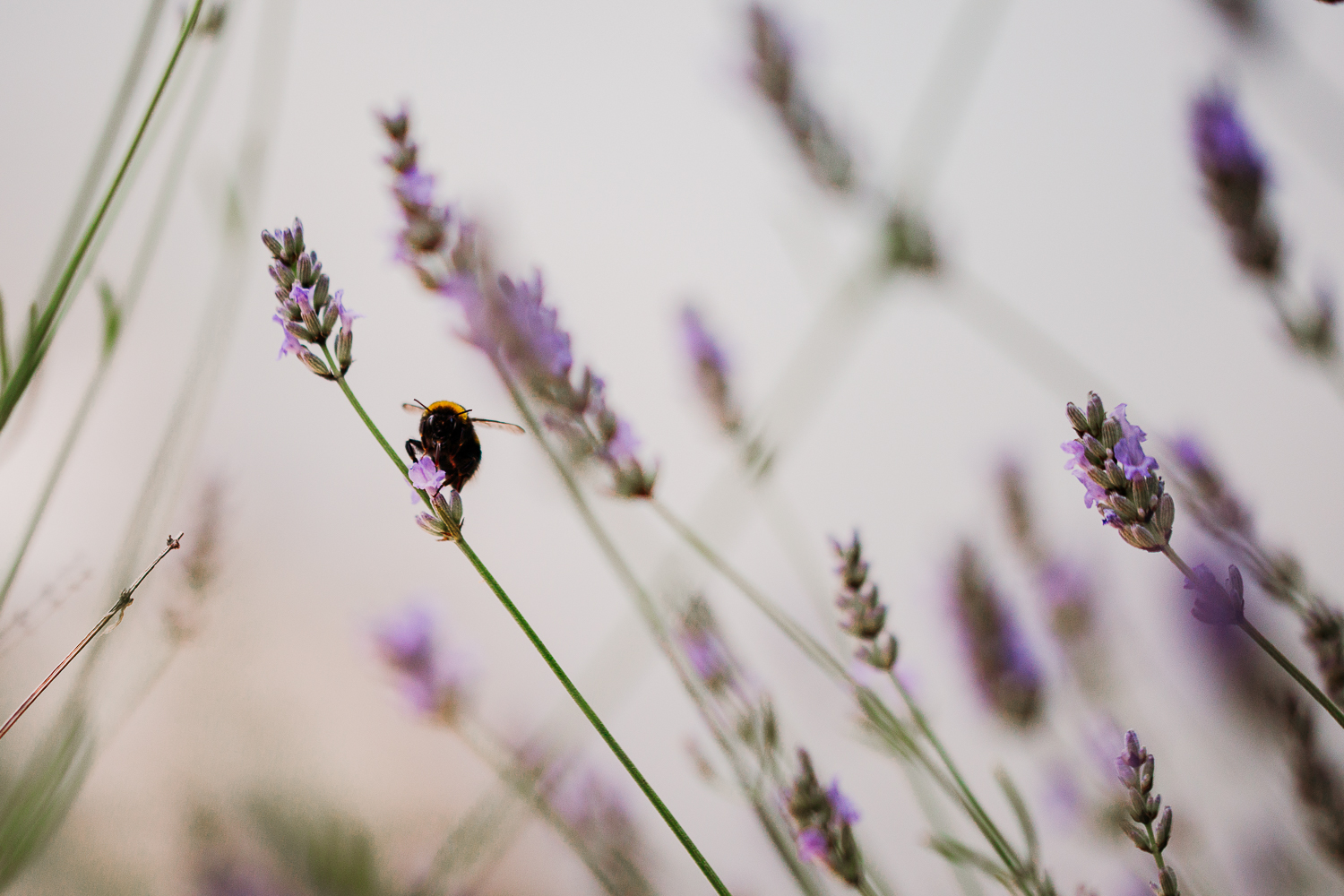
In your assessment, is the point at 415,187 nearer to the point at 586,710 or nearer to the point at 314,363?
the point at 314,363

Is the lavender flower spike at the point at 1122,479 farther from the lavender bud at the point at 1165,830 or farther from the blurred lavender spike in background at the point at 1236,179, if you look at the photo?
the blurred lavender spike in background at the point at 1236,179

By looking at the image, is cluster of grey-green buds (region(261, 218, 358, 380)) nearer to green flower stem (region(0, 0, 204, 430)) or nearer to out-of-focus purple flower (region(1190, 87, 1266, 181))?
green flower stem (region(0, 0, 204, 430))

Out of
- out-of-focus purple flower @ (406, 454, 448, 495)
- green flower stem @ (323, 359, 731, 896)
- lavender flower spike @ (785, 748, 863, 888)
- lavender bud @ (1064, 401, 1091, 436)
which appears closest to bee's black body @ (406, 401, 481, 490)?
out-of-focus purple flower @ (406, 454, 448, 495)

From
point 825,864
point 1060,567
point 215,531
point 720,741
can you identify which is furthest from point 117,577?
point 1060,567

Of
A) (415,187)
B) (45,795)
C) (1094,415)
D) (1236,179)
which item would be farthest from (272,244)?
(1236,179)

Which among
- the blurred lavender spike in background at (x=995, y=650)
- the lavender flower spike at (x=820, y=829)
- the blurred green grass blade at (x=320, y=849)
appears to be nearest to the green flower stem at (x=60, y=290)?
the lavender flower spike at (x=820, y=829)

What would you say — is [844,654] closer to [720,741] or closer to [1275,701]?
[720,741]

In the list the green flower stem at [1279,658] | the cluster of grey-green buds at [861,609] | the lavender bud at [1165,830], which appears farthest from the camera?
the cluster of grey-green buds at [861,609]
